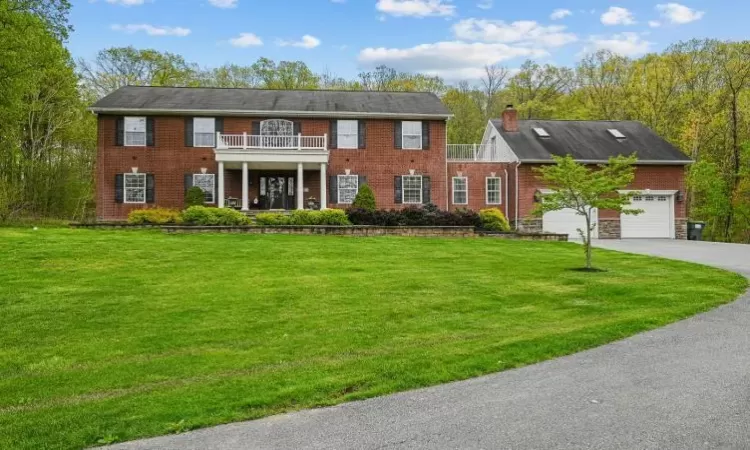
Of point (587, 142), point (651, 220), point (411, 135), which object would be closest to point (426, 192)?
point (411, 135)

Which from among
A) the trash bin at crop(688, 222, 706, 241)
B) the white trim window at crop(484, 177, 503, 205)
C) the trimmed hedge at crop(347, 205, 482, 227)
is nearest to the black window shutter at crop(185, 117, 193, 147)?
the trimmed hedge at crop(347, 205, 482, 227)

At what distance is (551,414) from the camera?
4.09 meters

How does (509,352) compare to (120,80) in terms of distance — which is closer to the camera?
(509,352)

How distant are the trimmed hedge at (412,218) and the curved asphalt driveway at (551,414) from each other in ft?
48.8

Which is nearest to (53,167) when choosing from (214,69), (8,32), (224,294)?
(8,32)

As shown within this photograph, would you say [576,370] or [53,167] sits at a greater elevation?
[53,167]

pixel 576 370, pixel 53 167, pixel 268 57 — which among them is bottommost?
pixel 576 370

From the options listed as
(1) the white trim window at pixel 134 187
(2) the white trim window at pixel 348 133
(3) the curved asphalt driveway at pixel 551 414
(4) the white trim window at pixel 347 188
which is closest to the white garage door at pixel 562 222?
(4) the white trim window at pixel 347 188

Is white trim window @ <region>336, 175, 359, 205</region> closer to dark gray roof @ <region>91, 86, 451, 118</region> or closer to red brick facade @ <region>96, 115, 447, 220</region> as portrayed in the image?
red brick facade @ <region>96, 115, 447, 220</region>

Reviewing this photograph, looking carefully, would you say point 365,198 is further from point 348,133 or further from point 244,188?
point 244,188

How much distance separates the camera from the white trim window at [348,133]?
969 inches

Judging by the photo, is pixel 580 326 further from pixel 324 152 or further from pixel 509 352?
pixel 324 152

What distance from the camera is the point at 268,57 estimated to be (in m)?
40.8

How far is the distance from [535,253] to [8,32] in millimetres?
18815
